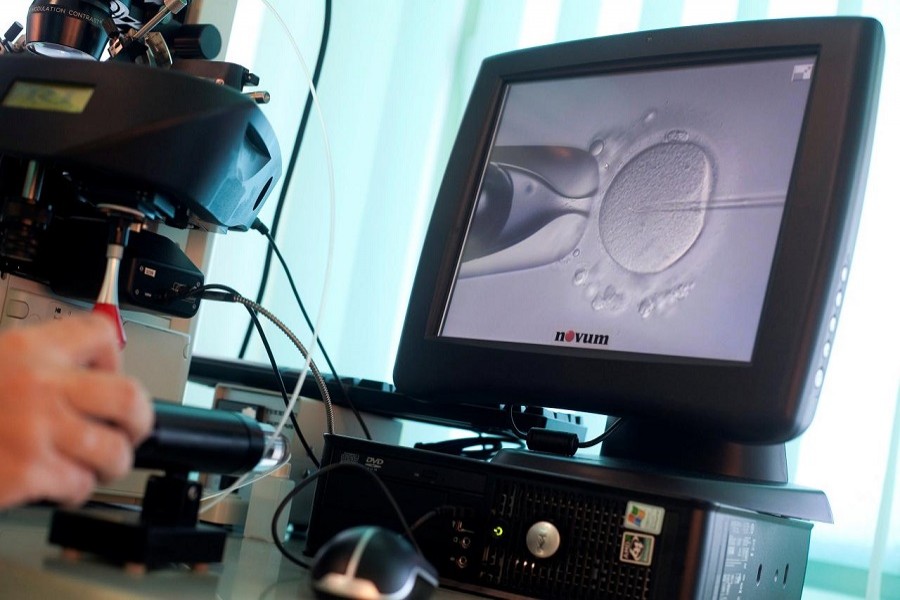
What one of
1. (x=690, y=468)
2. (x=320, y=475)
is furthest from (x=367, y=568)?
(x=690, y=468)

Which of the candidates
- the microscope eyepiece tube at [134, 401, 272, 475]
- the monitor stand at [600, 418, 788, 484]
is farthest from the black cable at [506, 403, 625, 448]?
the microscope eyepiece tube at [134, 401, 272, 475]

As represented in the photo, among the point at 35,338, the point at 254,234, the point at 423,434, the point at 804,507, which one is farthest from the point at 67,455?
the point at 254,234

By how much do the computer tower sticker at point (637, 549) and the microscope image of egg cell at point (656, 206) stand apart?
0.24 m

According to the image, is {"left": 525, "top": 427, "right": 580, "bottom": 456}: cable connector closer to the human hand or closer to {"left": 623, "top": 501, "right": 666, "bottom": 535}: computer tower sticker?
{"left": 623, "top": 501, "right": 666, "bottom": 535}: computer tower sticker

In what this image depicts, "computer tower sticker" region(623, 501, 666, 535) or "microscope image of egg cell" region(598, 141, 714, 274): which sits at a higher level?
"microscope image of egg cell" region(598, 141, 714, 274)

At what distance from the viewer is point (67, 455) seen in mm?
483

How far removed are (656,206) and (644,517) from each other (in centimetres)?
29

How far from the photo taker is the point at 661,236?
84 cm

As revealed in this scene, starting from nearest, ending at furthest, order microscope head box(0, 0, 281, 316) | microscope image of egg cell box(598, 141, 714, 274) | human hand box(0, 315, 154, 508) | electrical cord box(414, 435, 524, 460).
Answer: human hand box(0, 315, 154, 508) < microscope head box(0, 0, 281, 316) < microscope image of egg cell box(598, 141, 714, 274) < electrical cord box(414, 435, 524, 460)

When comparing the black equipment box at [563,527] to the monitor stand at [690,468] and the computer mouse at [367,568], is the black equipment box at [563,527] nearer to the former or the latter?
the monitor stand at [690,468]

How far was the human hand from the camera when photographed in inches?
18.5

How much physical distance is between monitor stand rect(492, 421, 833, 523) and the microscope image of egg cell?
0.56ft

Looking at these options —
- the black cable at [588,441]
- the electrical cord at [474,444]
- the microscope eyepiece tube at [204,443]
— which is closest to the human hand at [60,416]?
the microscope eyepiece tube at [204,443]

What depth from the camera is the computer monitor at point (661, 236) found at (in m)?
0.76
